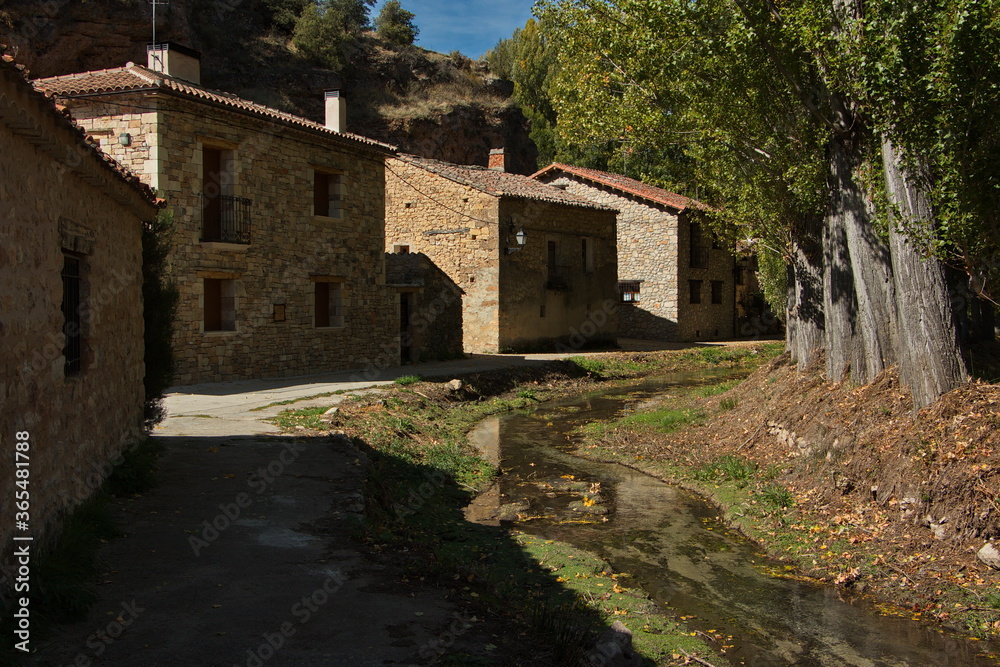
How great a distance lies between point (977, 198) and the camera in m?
7.88

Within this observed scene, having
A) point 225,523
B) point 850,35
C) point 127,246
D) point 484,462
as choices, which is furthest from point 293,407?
point 850,35

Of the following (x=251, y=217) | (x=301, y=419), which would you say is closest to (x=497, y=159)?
(x=251, y=217)

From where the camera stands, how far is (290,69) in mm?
36156

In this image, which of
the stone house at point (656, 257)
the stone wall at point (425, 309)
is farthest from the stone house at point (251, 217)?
the stone house at point (656, 257)

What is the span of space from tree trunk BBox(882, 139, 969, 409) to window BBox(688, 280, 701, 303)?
24.7 m

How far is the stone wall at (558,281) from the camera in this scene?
25406mm

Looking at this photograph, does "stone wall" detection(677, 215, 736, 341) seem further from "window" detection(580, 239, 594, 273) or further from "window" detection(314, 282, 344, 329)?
"window" detection(314, 282, 344, 329)

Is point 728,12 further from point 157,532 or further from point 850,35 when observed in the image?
point 157,532

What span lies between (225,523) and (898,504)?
6473 mm

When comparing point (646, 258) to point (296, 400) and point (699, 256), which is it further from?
point (296, 400)

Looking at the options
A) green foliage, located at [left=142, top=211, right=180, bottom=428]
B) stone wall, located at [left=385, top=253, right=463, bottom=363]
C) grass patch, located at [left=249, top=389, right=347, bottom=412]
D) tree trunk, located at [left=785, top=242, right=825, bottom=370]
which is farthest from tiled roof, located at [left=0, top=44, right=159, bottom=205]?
stone wall, located at [left=385, top=253, right=463, bottom=363]

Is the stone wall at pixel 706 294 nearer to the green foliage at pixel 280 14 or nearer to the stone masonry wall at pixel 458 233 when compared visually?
the stone masonry wall at pixel 458 233

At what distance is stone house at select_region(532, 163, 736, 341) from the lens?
32.3 metres

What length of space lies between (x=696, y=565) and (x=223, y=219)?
1262 centimetres
